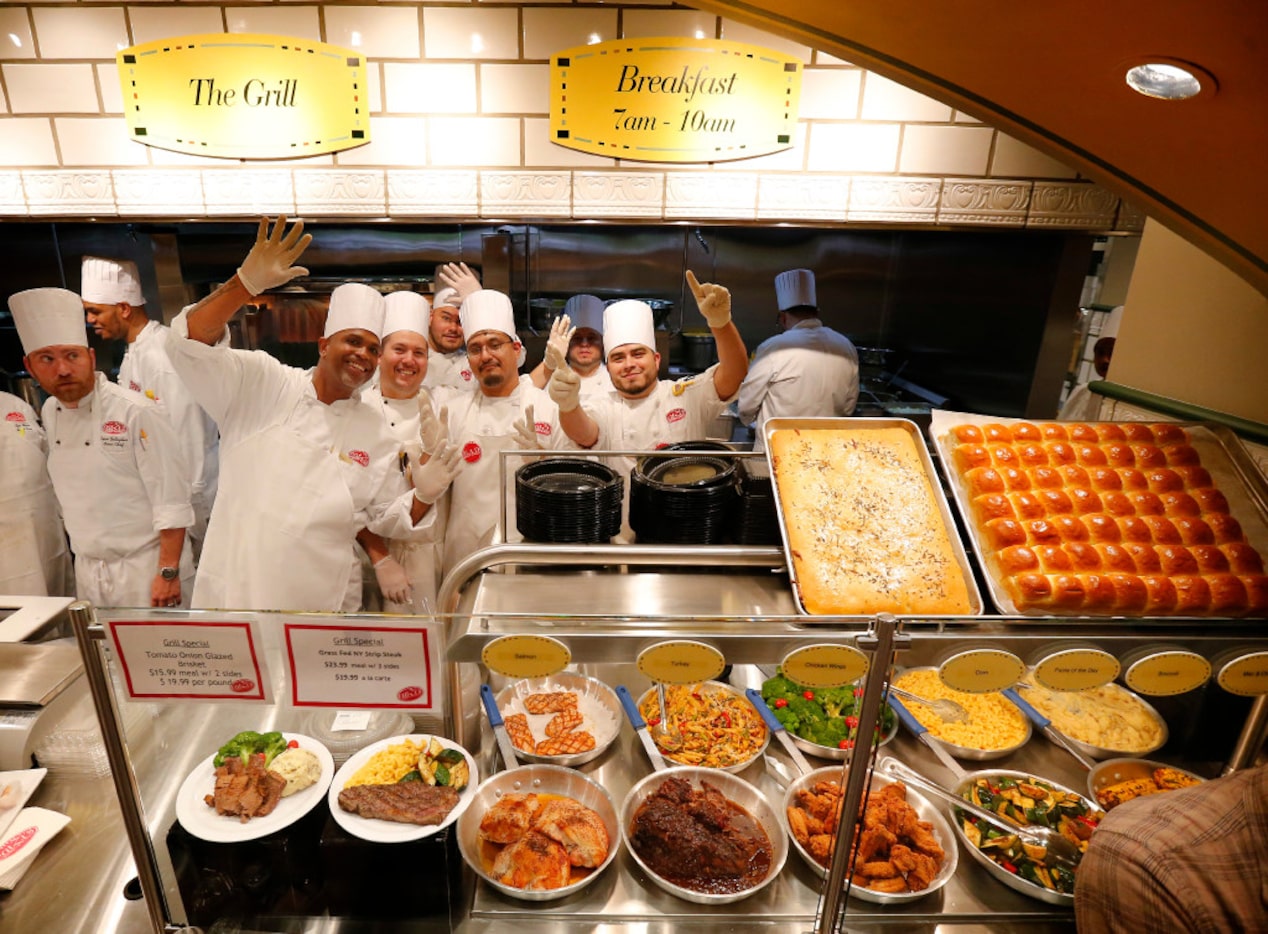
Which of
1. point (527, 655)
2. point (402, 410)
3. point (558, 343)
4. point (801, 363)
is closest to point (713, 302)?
point (801, 363)

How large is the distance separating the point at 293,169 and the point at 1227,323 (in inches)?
140

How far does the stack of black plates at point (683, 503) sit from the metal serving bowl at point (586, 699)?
453 millimetres

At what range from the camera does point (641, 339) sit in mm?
3523

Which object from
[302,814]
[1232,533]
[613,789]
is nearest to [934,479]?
[1232,533]

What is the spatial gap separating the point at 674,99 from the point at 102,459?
3.21 m

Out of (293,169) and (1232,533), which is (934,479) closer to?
(1232,533)

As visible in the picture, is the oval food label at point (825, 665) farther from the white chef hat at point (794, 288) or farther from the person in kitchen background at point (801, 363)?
the white chef hat at point (794, 288)

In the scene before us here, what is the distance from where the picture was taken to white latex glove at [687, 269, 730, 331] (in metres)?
3.26

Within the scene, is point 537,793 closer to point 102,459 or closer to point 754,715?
point 754,715

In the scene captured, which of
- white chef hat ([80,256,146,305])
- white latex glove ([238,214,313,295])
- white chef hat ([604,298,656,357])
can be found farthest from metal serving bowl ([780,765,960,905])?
white chef hat ([80,256,146,305])

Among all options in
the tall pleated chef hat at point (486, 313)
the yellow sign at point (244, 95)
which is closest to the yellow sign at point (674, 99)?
the tall pleated chef hat at point (486, 313)

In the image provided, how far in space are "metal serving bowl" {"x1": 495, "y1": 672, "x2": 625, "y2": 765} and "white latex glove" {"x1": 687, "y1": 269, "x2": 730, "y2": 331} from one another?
1.99m

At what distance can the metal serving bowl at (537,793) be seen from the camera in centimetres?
130

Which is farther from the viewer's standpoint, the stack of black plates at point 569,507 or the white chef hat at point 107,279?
the white chef hat at point 107,279
